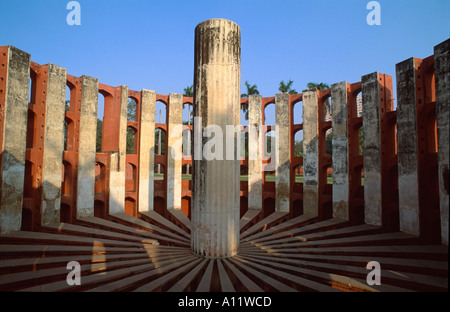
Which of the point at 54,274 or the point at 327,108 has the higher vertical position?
the point at 327,108

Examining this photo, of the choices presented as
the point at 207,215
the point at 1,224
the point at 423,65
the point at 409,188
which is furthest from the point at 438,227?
the point at 1,224

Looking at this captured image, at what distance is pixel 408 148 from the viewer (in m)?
11.8

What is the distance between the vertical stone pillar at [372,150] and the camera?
13.3 metres

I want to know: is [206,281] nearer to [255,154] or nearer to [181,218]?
[181,218]

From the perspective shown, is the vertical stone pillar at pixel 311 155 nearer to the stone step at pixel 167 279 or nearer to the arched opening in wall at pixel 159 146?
the stone step at pixel 167 279

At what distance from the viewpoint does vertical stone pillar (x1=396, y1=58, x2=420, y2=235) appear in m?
11.5

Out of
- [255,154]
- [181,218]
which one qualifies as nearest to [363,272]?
[181,218]

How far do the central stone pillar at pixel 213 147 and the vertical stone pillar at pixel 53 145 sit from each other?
8366 millimetres

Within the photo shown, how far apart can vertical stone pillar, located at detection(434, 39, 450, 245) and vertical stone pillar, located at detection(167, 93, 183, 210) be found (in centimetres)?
1357

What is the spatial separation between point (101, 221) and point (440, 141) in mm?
15566

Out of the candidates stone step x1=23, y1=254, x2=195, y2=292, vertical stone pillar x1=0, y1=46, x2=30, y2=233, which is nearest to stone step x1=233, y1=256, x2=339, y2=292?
stone step x1=23, y1=254, x2=195, y2=292

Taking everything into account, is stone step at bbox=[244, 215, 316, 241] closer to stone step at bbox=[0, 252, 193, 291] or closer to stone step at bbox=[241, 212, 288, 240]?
stone step at bbox=[241, 212, 288, 240]

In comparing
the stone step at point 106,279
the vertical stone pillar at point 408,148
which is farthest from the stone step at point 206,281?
the vertical stone pillar at point 408,148

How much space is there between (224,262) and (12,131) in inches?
416
